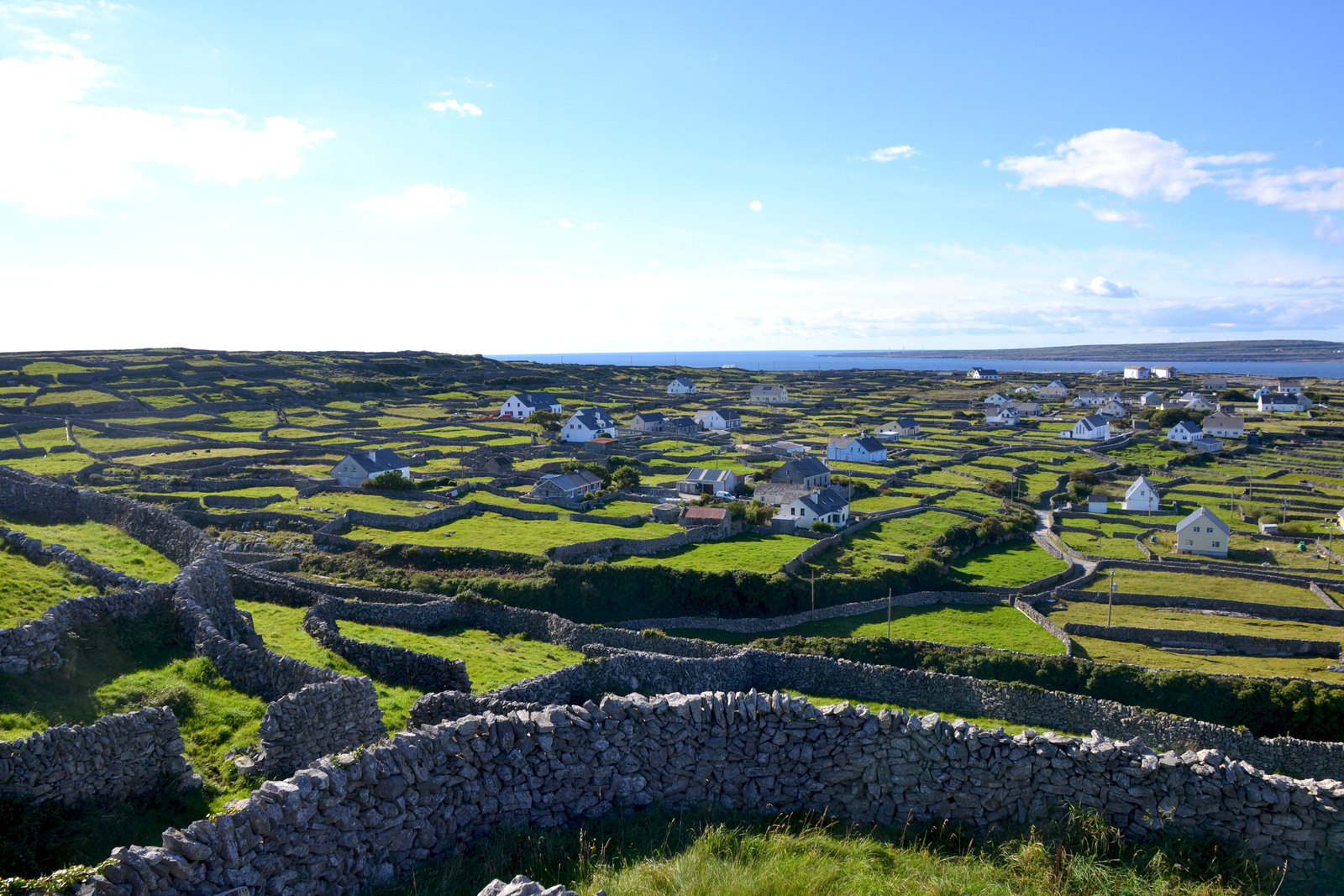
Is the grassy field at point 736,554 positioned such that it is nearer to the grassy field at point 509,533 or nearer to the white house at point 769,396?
the grassy field at point 509,533

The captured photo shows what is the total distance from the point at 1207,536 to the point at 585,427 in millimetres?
58903

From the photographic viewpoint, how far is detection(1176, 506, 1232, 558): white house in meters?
53.1

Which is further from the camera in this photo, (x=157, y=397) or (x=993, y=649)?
(x=157, y=397)

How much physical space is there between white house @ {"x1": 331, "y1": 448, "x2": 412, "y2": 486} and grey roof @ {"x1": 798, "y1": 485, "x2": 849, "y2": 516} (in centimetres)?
3053

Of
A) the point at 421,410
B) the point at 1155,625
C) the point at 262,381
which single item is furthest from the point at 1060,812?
the point at 262,381

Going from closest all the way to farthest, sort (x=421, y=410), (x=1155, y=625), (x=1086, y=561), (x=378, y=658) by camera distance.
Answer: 1. (x=378, y=658)
2. (x=1155, y=625)
3. (x=1086, y=561)
4. (x=421, y=410)

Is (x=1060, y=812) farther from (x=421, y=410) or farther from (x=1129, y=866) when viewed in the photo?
(x=421, y=410)

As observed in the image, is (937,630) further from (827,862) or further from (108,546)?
(108,546)

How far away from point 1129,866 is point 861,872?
2.98 meters

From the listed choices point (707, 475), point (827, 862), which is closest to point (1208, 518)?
point (707, 475)

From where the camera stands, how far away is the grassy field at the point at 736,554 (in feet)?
142

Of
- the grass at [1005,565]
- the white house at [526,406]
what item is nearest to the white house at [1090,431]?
the grass at [1005,565]

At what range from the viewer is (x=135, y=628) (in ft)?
50.3

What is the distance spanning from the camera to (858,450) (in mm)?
82938
